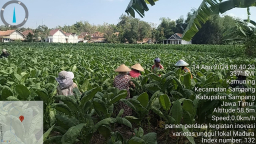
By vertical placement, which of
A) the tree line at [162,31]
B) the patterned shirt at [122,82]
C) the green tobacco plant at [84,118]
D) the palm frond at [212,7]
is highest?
the tree line at [162,31]

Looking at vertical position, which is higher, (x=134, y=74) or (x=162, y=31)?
(x=162, y=31)

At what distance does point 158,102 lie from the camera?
3.09 meters

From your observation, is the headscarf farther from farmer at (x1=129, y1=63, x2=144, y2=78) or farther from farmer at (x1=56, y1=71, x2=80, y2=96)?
farmer at (x1=129, y1=63, x2=144, y2=78)

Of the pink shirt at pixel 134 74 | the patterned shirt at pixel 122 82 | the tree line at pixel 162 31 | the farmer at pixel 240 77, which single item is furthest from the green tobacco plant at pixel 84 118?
the tree line at pixel 162 31

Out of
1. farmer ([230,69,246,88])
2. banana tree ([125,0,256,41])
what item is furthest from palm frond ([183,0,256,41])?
farmer ([230,69,246,88])

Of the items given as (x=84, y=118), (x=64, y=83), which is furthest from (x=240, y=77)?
(x=64, y=83)

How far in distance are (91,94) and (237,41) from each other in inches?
770

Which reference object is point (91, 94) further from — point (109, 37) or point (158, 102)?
point (109, 37)

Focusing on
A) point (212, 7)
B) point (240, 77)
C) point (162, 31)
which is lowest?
point (240, 77)

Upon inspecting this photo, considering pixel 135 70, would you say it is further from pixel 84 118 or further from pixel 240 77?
pixel 84 118

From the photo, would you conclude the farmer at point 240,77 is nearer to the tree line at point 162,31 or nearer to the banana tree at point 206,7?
the banana tree at point 206,7

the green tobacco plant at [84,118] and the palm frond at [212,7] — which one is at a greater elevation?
the palm frond at [212,7]

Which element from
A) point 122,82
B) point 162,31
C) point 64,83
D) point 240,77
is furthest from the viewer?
point 162,31

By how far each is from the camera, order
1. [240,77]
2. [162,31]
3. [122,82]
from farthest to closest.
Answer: [162,31] < [122,82] < [240,77]
